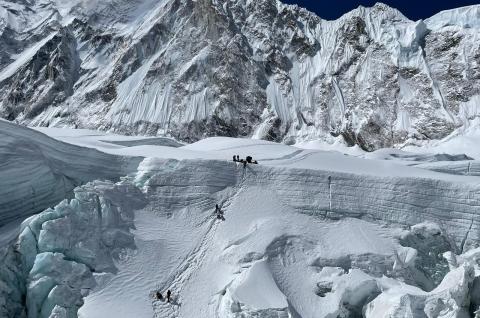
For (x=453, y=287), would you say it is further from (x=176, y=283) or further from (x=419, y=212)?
(x=176, y=283)

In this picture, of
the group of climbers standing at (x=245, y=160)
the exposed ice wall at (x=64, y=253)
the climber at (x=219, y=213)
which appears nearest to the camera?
the exposed ice wall at (x=64, y=253)

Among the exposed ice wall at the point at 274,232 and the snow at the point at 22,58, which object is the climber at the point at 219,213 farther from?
the snow at the point at 22,58

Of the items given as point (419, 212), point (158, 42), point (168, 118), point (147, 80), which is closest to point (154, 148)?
point (419, 212)

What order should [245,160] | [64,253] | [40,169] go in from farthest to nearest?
1. [245,160]
2. [40,169]
3. [64,253]

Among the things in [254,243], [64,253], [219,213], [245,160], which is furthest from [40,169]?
[245,160]

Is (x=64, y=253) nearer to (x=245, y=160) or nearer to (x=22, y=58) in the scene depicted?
(x=245, y=160)

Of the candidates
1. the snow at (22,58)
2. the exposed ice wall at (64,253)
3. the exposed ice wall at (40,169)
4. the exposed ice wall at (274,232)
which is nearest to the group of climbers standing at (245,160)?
the exposed ice wall at (274,232)
